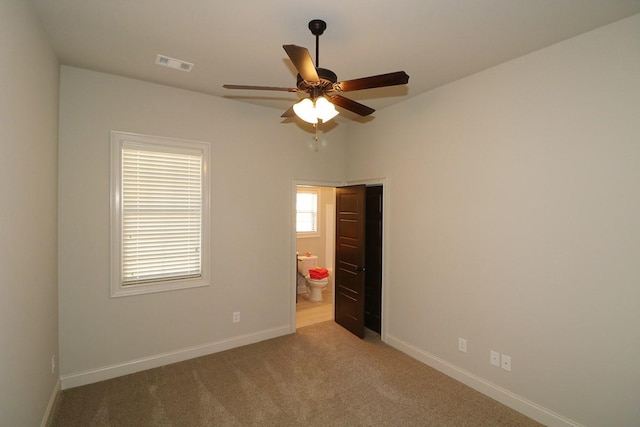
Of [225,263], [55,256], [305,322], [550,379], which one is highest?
[55,256]

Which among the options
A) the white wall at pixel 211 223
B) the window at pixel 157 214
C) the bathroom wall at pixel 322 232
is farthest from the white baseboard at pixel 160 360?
the bathroom wall at pixel 322 232

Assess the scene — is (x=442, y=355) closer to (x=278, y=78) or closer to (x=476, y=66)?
(x=476, y=66)

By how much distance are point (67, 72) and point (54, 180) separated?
3.53 ft

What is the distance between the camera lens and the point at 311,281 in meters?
5.44

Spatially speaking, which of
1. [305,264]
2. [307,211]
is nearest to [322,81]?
[305,264]

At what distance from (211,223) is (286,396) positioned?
2.05 m

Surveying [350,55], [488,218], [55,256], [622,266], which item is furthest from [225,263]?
[622,266]

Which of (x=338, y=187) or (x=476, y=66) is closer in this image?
(x=476, y=66)

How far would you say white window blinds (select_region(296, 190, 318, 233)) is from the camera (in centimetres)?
657

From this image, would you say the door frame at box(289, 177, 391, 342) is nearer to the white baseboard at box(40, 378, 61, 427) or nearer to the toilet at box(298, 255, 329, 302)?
the toilet at box(298, 255, 329, 302)

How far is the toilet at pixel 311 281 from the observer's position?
17.9ft

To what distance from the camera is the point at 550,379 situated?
2.32m

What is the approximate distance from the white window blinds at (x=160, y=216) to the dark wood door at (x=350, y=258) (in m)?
2.01

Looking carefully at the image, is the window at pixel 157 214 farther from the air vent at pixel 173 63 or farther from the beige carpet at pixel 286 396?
the beige carpet at pixel 286 396
